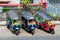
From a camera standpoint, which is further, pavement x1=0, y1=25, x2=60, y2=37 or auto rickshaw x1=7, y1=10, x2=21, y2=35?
pavement x1=0, y1=25, x2=60, y2=37

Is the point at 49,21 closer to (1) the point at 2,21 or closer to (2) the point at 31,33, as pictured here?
(2) the point at 31,33

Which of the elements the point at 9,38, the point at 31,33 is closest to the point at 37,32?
the point at 31,33

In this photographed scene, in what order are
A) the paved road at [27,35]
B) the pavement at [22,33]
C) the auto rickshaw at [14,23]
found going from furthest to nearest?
1. the pavement at [22,33]
2. the auto rickshaw at [14,23]
3. the paved road at [27,35]

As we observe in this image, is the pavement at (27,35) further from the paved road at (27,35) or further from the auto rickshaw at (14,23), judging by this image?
the auto rickshaw at (14,23)

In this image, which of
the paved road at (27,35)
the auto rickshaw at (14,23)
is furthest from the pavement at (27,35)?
the auto rickshaw at (14,23)

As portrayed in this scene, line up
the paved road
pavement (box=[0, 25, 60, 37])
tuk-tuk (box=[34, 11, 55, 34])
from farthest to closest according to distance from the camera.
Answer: tuk-tuk (box=[34, 11, 55, 34]) → pavement (box=[0, 25, 60, 37]) → the paved road

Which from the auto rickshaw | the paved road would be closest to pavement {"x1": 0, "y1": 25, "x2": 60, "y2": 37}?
the paved road

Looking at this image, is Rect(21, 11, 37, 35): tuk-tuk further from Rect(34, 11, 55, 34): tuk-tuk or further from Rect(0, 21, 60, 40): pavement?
Rect(34, 11, 55, 34): tuk-tuk

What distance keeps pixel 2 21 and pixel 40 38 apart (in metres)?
6.44

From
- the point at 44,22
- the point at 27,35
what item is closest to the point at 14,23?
the point at 27,35

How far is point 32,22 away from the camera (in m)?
23.6

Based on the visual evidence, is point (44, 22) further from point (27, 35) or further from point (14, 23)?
point (14, 23)

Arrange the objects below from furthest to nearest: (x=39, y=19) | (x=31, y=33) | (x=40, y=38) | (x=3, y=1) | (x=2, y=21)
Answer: (x=3, y=1), (x=2, y=21), (x=39, y=19), (x=31, y=33), (x=40, y=38)

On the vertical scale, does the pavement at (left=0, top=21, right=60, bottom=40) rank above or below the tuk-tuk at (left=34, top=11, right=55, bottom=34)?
below
